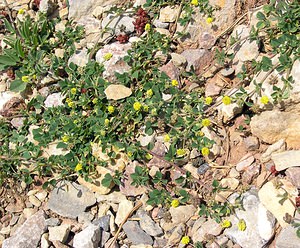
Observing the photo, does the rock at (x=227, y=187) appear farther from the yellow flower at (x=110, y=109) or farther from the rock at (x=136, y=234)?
the yellow flower at (x=110, y=109)

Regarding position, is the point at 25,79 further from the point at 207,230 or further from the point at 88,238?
the point at 207,230

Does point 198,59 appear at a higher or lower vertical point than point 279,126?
higher

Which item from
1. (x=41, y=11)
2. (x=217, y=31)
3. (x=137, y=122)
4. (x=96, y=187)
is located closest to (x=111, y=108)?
(x=137, y=122)

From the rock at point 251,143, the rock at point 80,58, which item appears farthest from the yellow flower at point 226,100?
the rock at point 80,58

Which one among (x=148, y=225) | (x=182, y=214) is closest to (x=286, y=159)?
(x=182, y=214)

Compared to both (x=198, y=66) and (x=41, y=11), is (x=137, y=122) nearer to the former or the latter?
(x=198, y=66)
